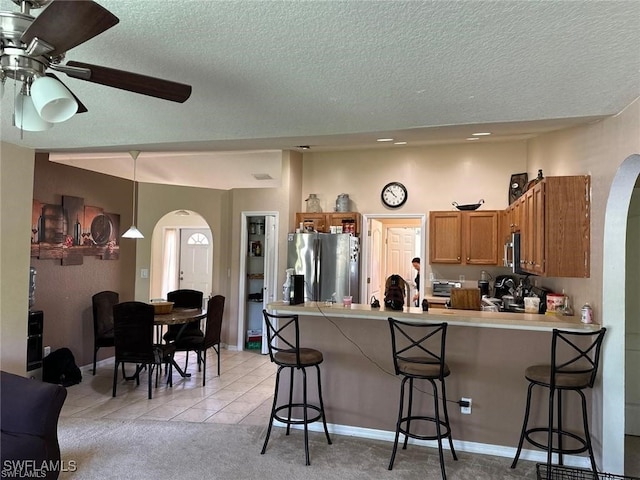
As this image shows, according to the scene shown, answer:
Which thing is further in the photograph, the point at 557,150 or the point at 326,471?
the point at 557,150

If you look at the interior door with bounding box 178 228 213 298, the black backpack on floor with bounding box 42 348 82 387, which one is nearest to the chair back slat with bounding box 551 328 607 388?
the black backpack on floor with bounding box 42 348 82 387

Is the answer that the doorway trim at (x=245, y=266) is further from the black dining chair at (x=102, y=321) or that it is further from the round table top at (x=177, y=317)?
the black dining chair at (x=102, y=321)

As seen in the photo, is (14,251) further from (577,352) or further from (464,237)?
(464,237)

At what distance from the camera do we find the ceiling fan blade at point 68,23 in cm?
133

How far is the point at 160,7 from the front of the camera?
1.75 meters

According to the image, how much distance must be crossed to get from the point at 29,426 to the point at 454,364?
290 cm

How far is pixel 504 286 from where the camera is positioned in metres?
5.61

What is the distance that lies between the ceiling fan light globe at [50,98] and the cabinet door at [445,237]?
4.92 m

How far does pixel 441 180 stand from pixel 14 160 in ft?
16.6

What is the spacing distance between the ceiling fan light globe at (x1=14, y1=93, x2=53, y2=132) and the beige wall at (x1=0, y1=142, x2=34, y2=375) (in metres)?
2.60

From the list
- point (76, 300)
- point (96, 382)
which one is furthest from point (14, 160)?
point (96, 382)

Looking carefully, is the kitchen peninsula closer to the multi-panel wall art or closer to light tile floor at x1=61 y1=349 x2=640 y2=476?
light tile floor at x1=61 y1=349 x2=640 y2=476

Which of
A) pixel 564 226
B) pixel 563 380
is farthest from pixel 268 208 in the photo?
pixel 563 380

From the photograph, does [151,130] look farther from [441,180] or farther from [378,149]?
[441,180]
